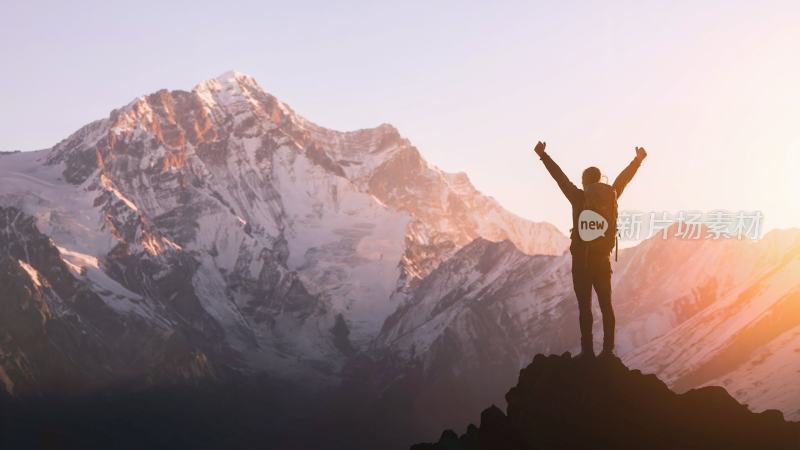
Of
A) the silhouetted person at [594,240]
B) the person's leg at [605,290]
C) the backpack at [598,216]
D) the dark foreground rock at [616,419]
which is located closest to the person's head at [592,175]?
the silhouetted person at [594,240]

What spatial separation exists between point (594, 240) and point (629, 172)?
2.26 m

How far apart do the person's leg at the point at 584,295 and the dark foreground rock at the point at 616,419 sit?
23.6 inches

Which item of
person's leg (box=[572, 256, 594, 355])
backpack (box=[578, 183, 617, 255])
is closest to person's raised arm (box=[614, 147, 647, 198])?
backpack (box=[578, 183, 617, 255])

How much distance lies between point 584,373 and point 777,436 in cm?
475

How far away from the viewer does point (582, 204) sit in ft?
113

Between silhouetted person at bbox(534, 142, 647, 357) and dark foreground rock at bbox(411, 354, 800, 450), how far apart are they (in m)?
1.08

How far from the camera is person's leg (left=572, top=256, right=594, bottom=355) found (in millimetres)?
34938

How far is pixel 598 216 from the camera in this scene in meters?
34.0

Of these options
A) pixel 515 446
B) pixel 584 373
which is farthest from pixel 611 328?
pixel 515 446

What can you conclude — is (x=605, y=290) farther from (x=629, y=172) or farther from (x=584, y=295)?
(x=629, y=172)

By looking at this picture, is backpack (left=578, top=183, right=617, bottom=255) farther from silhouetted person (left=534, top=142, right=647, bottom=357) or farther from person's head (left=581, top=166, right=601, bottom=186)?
person's head (left=581, top=166, right=601, bottom=186)

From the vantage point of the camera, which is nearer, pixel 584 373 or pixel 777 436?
pixel 777 436

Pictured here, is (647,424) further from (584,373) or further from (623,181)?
(623,181)

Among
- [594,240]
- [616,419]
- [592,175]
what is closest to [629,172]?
[592,175]
